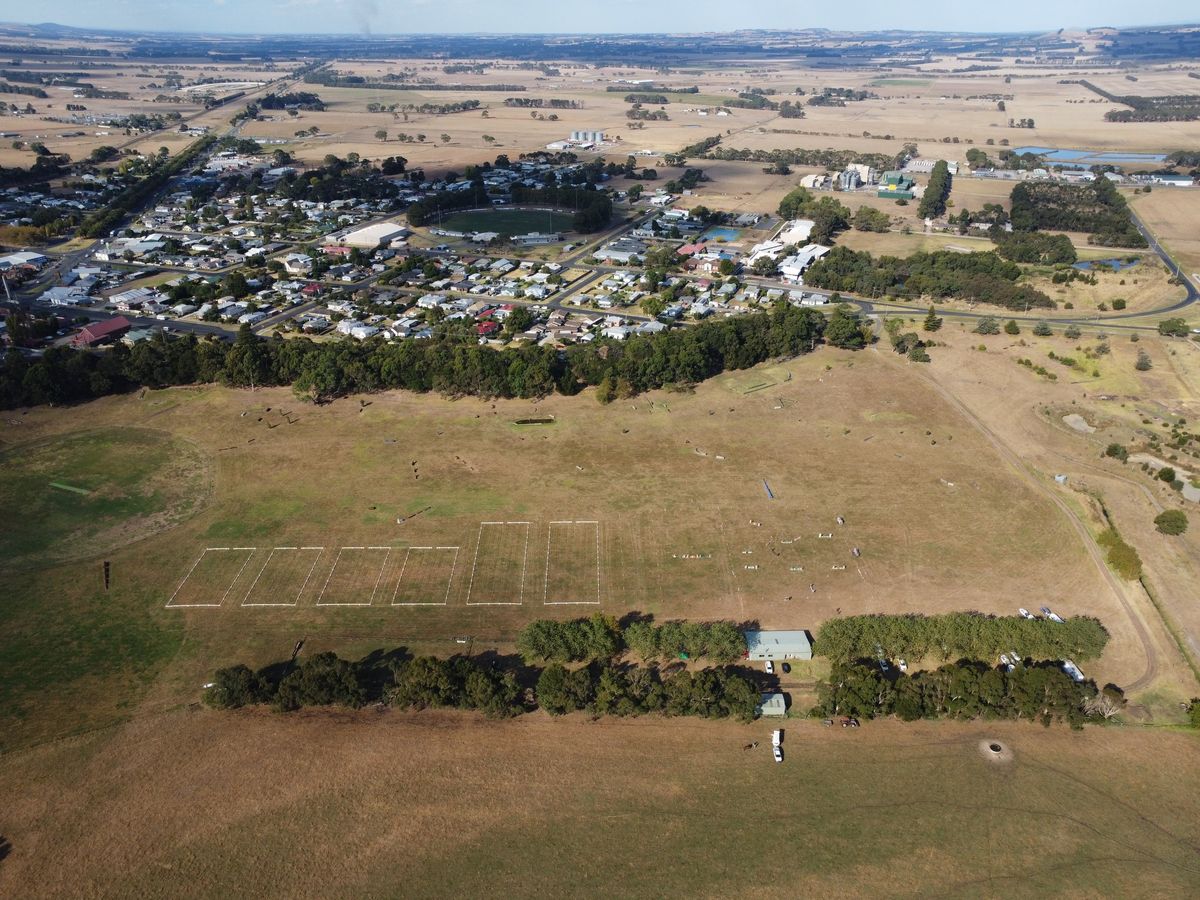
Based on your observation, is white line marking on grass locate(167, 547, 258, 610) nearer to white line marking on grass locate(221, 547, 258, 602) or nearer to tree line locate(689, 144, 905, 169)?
white line marking on grass locate(221, 547, 258, 602)

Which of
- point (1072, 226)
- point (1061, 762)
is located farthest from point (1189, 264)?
point (1061, 762)

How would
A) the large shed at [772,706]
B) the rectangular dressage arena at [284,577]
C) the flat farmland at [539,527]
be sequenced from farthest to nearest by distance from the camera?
1. the rectangular dressage arena at [284,577]
2. the flat farmland at [539,527]
3. the large shed at [772,706]

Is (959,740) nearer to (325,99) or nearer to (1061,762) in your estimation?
(1061,762)

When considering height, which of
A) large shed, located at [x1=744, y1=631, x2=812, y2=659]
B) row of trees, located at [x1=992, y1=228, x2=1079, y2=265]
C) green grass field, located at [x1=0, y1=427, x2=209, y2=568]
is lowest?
large shed, located at [x1=744, y1=631, x2=812, y2=659]

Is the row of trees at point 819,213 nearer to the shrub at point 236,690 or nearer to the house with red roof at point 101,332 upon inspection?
the house with red roof at point 101,332

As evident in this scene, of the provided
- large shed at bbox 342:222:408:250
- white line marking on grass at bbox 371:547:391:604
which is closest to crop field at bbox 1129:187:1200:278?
white line marking on grass at bbox 371:547:391:604

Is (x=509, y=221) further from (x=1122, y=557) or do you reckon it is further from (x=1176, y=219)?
(x=1176, y=219)

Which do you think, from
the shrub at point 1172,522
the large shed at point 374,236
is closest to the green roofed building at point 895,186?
the large shed at point 374,236
